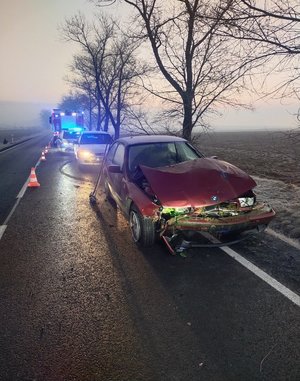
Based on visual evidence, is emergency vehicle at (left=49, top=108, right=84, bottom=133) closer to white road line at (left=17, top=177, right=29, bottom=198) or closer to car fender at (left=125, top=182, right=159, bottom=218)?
white road line at (left=17, top=177, right=29, bottom=198)

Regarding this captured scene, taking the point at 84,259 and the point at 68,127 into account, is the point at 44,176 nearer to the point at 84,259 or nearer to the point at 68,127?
the point at 84,259

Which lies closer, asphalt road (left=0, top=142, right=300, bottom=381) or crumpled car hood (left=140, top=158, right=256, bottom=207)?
asphalt road (left=0, top=142, right=300, bottom=381)

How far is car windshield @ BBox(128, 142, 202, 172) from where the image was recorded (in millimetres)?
6184

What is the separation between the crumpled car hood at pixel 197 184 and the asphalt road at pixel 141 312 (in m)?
0.91

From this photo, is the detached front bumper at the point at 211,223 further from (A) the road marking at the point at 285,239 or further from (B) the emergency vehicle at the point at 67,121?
(B) the emergency vehicle at the point at 67,121

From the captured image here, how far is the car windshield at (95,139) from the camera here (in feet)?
50.3

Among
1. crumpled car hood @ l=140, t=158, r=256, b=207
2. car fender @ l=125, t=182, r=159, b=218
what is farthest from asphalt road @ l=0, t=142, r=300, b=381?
crumpled car hood @ l=140, t=158, r=256, b=207

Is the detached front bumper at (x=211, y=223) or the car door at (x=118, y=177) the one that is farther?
the car door at (x=118, y=177)

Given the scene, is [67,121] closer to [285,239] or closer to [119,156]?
[119,156]

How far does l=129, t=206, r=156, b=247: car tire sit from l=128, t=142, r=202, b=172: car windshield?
4.30 feet

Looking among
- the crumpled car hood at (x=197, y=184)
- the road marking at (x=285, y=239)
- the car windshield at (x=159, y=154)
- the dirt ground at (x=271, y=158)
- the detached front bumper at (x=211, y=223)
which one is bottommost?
the dirt ground at (x=271, y=158)

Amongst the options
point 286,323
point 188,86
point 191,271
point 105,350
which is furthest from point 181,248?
point 188,86

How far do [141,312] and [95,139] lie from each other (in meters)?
13.1

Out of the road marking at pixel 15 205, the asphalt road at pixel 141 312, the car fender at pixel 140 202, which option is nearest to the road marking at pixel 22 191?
the road marking at pixel 15 205
